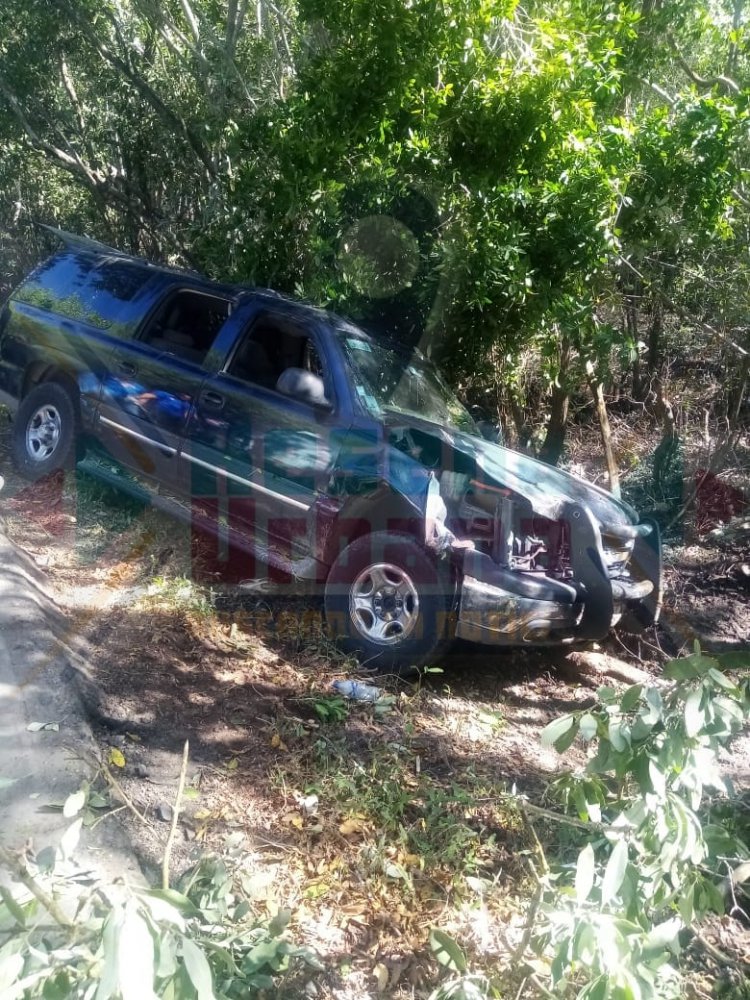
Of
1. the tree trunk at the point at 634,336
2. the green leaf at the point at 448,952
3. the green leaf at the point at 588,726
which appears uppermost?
the tree trunk at the point at 634,336

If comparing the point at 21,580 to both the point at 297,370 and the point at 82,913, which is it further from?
the point at 82,913

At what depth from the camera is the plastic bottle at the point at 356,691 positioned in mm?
4641

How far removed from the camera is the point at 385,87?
6305 mm

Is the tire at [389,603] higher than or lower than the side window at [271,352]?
lower

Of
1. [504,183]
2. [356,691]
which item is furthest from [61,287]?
[356,691]

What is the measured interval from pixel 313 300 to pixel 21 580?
10.9 ft

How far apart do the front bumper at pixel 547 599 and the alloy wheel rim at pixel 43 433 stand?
3.64m

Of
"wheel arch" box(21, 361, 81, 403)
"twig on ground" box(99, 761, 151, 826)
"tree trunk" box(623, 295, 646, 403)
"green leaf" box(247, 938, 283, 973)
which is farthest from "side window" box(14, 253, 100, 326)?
"green leaf" box(247, 938, 283, 973)

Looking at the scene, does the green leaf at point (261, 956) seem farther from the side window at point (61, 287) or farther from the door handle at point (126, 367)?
the side window at point (61, 287)

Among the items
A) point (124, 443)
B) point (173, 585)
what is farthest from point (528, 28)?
point (173, 585)

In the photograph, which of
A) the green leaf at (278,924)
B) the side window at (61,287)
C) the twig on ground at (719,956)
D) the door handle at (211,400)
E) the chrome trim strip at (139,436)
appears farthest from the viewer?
the side window at (61,287)

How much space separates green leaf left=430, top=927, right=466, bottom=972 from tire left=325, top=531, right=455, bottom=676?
2.10 meters

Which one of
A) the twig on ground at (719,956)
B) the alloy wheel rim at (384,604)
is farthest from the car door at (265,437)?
the twig on ground at (719,956)

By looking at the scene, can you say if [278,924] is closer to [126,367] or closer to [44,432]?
[126,367]
